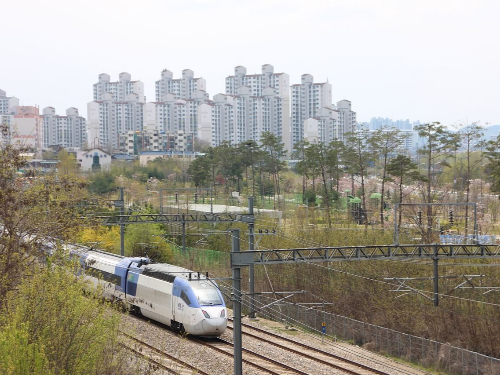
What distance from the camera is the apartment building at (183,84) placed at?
185 metres

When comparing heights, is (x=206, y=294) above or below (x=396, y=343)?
above

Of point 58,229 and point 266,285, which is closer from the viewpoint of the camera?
point 58,229

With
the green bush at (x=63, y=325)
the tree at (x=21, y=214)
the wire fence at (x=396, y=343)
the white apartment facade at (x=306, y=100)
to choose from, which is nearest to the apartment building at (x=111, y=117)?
the white apartment facade at (x=306, y=100)

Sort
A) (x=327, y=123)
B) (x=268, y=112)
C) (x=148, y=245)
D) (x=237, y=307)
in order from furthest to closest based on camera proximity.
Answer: (x=268, y=112)
(x=327, y=123)
(x=148, y=245)
(x=237, y=307)

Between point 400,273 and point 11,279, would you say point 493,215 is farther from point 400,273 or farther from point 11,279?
point 11,279

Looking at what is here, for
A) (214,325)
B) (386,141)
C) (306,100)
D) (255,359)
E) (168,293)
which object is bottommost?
(255,359)

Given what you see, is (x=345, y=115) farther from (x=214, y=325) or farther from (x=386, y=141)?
(x=214, y=325)

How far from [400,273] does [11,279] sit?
1675cm

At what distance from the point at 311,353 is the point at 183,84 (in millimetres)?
169794

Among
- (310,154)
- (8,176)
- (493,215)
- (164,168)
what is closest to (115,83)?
(164,168)

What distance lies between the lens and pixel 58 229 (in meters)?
15.8

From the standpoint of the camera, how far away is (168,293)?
21.1 metres

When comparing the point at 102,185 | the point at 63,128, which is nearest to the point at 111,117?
the point at 63,128

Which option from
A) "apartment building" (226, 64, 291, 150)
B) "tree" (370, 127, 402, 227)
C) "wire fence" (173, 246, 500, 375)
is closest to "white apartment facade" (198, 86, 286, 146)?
"apartment building" (226, 64, 291, 150)
